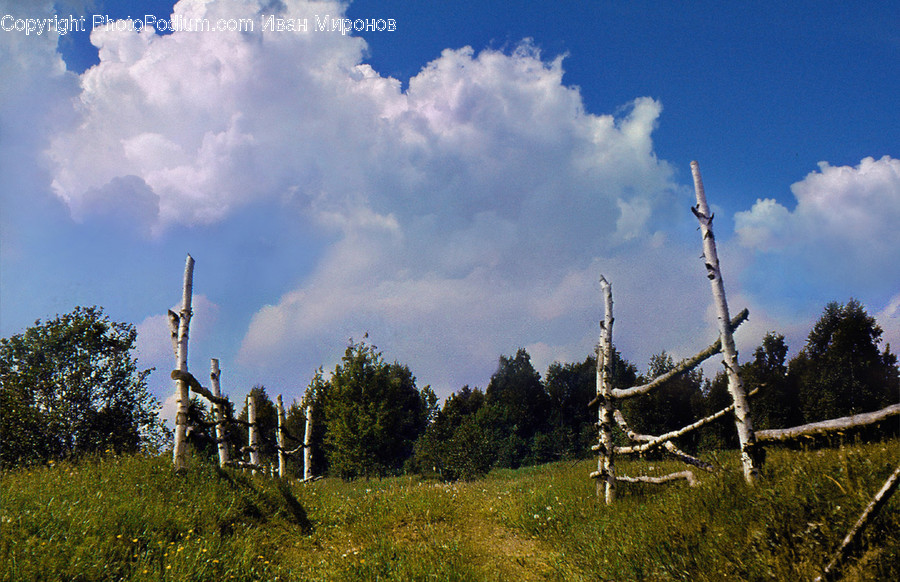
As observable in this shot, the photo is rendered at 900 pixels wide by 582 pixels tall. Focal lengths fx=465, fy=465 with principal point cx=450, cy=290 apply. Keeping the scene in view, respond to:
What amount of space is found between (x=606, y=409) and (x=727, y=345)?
9.03 feet

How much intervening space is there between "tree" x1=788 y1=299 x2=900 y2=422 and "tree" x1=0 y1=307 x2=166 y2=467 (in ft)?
111

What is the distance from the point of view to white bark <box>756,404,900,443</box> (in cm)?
405

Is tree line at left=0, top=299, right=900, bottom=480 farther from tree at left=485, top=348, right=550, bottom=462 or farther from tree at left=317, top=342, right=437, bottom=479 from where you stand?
tree at left=485, top=348, right=550, bottom=462

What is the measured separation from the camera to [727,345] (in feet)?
19.4

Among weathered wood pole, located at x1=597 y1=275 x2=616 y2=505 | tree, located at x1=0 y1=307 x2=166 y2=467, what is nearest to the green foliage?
tree, located at x1=0 y1=307 x2=166 y2=467

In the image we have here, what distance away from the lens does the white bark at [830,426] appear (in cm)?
405

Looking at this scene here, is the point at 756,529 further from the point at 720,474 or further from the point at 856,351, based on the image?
the point at 856,351

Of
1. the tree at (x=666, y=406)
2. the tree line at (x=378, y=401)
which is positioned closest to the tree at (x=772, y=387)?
the tree line at (x=378, y=401)

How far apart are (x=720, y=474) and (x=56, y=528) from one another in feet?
26.9

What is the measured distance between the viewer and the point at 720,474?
550 centimetres

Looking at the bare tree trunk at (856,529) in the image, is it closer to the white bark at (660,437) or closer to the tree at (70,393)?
the white bark at (660,437)

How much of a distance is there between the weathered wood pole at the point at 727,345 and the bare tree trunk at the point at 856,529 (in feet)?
5.68

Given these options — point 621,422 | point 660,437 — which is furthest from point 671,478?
point 621,422

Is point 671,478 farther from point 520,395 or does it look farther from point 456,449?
point 520,395
